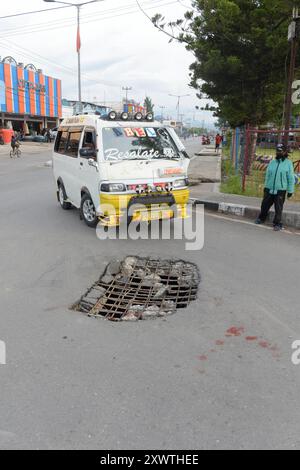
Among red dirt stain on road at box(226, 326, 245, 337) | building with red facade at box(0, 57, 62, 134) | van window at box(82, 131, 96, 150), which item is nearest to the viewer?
red dirt stain on road at box(226, 326, 245, 337)

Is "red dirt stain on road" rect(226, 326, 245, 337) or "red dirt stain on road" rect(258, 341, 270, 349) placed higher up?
"red dirt stain on road" rect(226, 326, 245, 337)

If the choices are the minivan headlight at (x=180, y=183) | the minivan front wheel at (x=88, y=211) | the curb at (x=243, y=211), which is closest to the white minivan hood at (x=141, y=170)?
the minivan headlight at (x=180, y=183)

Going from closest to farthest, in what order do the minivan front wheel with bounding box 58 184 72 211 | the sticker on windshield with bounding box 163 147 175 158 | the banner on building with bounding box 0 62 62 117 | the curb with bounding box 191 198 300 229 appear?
the sticker on windshield with bounding box 163 147 175 158 < the curb with bounding box 191 198 300 229 < the minivan front wheel with bounding box 58 184 72 211 < the banner on building with bounding box 0 62 62 117

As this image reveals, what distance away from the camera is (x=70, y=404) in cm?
270

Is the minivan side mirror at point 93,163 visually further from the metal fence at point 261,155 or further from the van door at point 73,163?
the metal fence at point 261,155

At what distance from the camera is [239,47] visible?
12383 millimetres

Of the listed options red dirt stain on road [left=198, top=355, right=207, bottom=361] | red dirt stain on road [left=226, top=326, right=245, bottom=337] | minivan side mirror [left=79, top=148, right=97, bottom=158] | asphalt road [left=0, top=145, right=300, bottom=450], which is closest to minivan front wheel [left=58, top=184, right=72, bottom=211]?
minivan side mirror [left=79, top=148, right=97, bottom=158]

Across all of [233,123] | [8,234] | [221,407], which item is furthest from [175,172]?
[233,123]

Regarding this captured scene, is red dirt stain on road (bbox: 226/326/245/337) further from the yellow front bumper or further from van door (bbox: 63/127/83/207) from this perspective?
van door (bbox: 63/127/83/207)

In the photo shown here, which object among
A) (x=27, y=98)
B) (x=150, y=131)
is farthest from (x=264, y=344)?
(x=27, y=98)

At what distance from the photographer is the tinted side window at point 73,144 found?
7511mm

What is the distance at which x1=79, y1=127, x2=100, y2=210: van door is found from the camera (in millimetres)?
6641

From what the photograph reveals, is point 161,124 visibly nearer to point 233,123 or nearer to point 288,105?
point 288,105
